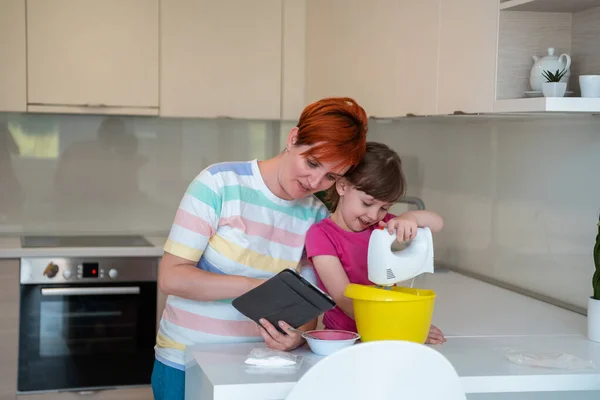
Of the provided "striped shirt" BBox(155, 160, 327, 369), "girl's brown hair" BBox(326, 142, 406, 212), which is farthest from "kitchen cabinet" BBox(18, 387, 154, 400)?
"girl's brown hair" BBox(326, 142, 406, 212)

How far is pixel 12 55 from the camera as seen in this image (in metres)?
3.48

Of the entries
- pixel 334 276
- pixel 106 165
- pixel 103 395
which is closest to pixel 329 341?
pixel 334 276

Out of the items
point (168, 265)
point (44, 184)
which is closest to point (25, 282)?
point (44, 184)

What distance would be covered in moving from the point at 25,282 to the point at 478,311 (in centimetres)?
188

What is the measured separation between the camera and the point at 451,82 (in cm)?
237

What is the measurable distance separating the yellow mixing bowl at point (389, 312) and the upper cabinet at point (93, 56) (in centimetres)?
215

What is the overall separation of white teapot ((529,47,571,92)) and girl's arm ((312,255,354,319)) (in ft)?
2.11

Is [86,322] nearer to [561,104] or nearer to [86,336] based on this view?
[86,336]

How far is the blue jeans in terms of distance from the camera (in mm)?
2010

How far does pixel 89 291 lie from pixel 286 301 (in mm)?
1934

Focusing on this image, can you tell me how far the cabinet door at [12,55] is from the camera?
3.46 m

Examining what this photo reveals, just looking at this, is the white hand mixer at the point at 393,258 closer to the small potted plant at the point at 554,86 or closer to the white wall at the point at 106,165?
the small potted plant at the point at 554,86

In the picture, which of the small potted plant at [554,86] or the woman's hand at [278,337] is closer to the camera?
the woman's hand at [278,337]

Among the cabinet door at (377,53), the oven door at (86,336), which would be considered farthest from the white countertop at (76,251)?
the cabinet door at (377,53)
